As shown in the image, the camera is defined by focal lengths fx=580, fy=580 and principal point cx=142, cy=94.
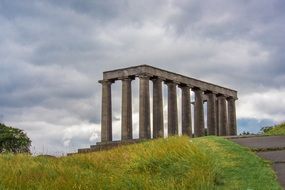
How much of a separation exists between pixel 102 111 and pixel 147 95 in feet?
23.9

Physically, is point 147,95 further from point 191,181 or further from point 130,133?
point 191,181

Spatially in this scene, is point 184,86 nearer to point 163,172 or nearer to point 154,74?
point 154,74

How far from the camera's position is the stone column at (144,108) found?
68.1 metres

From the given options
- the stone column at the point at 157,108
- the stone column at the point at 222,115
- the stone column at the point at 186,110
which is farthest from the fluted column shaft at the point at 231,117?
the stone column at the point at 157,108

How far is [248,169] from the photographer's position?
60.0 ft

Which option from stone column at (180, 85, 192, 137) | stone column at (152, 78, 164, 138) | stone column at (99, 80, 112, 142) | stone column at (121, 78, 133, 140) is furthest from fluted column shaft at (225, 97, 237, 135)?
stone column at (121, 78, 133, 140)

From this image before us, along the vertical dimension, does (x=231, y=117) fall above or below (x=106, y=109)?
above

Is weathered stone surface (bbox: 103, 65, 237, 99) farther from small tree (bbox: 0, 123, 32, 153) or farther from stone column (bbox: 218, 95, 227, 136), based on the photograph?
small tree (bbox: 0, 123, 32, 153)

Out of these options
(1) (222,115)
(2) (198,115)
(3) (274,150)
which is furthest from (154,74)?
(3) (274,150)

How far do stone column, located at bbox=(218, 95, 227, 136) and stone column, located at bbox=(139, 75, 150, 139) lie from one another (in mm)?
21668

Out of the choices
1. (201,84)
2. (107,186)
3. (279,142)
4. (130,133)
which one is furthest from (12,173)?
(201,84)

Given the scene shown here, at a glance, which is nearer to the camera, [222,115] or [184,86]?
[184,86]

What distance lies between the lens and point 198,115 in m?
81.5

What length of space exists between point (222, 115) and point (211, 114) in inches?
161
